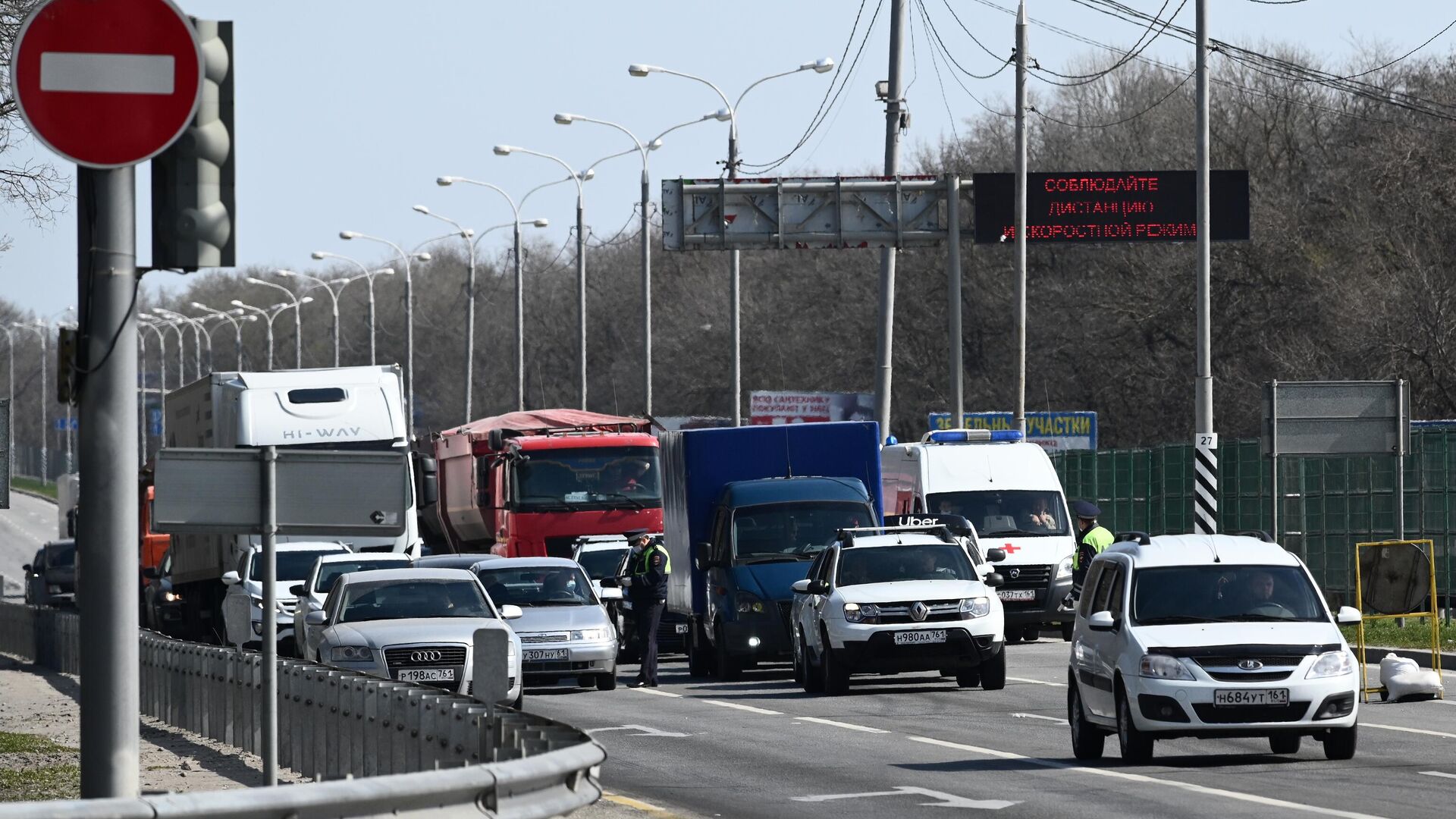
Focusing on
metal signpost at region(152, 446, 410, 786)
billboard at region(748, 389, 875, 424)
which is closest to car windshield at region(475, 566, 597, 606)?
metal signpost at region(152, 446, 410, 786)

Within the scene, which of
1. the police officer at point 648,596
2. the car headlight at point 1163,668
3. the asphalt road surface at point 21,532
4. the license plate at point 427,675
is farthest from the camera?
the asphalt road surface at point 21,532

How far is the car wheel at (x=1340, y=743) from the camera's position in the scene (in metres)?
15.8

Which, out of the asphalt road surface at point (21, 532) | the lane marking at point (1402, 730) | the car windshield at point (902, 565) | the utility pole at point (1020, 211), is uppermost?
the utility pole at point (1020, 211)

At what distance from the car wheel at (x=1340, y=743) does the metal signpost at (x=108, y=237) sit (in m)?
10.3

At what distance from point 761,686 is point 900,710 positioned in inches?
179

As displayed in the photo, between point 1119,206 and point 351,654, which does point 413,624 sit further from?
Result: point 1119,206

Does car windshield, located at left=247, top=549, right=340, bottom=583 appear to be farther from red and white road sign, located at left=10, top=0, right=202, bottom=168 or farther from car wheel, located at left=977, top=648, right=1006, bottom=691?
red and white road sign, located at left=10, top=0, right=202, bottom=168

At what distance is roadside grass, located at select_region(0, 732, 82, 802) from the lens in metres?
15.0

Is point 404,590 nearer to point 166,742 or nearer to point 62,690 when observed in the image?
point 166,742

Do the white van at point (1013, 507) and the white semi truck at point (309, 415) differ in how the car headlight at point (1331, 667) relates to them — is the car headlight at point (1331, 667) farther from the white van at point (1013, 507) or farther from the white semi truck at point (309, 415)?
the white semi truck at point (309, 415)

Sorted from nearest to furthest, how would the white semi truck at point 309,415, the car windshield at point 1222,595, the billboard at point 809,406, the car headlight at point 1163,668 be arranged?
the car headlight at point 1163,668, the car windshield at point 1222,595, the white semi truck at point 309,415, the billboard at point 809,406

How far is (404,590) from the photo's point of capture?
23.3m

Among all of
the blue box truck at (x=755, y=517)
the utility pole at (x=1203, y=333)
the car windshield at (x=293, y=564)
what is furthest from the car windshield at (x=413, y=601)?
the utility pole at (x=1203, y=333)

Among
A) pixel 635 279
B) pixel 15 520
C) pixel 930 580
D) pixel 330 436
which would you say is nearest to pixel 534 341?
pixel 635 279
